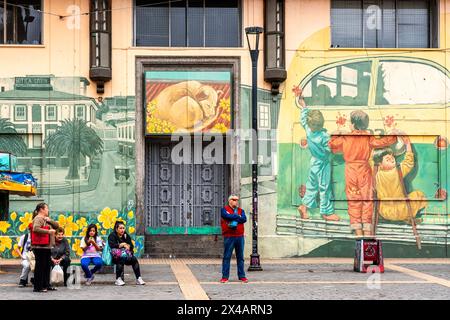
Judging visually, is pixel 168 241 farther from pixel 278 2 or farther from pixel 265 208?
pixel 278 2

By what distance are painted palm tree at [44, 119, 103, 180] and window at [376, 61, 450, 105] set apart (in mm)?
8151

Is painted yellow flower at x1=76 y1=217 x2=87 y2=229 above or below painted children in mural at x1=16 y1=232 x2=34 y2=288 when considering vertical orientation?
above

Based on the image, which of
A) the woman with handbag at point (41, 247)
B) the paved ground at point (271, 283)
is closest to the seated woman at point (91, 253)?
the paved ground at point (271, 283)

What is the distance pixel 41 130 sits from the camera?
964 inches

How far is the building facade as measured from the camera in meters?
24.5

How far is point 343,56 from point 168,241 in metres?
7.20

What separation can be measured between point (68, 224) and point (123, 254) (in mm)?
7033

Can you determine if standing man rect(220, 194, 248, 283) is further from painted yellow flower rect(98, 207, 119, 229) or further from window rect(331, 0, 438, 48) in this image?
window rect(331, 0, 438, 48)

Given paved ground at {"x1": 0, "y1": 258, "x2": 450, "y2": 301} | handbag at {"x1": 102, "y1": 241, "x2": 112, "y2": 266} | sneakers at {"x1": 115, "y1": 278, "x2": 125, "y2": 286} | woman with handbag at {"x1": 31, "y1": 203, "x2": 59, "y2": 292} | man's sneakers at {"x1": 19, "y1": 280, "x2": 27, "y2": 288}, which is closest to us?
paved ground at {"x1": 0, "y1": 258, "x2": 450, "y2": 301}

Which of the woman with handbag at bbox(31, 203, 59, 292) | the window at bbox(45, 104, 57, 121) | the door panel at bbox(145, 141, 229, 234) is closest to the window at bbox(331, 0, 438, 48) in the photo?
the door panel at bbox(145, 141, 229, 234)

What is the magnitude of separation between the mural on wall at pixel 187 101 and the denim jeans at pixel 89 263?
6887 mm

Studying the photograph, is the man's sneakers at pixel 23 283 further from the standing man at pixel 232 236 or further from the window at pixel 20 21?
the window at pixel 20 21

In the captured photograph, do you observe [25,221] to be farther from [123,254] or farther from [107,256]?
[123,254]
